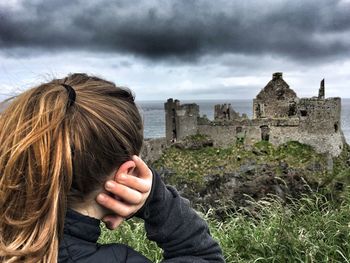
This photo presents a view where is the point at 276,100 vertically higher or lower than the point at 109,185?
lower

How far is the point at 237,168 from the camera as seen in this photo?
2206 centimetres

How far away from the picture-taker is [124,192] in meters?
1.84

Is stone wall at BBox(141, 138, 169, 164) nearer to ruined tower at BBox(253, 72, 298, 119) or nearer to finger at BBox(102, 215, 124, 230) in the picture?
ruined tower at BBox(253, 72, 298, 119)

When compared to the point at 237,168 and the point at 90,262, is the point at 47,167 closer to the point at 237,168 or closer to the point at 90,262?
the point at 90,262

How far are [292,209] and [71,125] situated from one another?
4006 mm

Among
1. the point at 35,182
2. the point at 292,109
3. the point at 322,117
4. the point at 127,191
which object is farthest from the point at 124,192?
the point at 292,109

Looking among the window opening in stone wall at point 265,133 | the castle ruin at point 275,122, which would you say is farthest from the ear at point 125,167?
the window opening in stone wall at point 265,133

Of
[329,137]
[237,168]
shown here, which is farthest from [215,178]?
[329,137]

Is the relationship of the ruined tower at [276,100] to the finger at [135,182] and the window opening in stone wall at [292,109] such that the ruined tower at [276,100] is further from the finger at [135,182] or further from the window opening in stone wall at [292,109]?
the finger at [135,182]

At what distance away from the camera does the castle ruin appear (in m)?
21.0

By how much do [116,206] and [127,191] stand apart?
3.1 inches

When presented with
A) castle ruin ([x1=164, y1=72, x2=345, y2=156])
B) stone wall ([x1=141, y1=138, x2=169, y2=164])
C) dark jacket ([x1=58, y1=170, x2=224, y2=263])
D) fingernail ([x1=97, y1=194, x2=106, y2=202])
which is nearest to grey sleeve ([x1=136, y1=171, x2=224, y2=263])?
dark jacket ([x1=58, y1=170, x2=224, y2=263])

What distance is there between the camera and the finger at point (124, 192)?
1.79 m

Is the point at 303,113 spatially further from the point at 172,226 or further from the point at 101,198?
the point at 101,198
